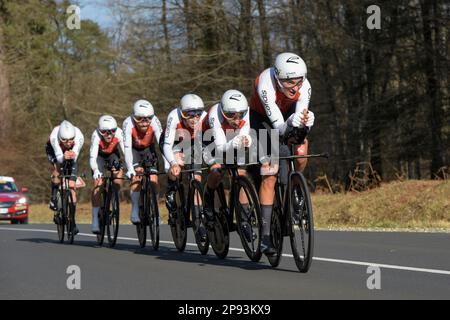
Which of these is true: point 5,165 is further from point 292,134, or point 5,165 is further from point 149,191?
point 292,134

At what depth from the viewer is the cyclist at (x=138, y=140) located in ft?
45.0

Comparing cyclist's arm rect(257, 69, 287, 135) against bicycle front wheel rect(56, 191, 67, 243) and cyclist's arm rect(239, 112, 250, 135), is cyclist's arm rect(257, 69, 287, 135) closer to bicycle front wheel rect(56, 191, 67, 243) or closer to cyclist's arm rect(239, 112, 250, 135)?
cyclist's arm rect(239, 112, 250, 135)

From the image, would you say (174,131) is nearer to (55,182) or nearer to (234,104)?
(234,104)

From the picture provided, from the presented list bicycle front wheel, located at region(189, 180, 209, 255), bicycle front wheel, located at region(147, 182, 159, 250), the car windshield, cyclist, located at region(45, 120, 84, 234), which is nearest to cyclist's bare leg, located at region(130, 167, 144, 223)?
bicycle front wheel, located at region(147, 182, 159, 250)

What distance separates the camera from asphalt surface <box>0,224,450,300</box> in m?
8.28

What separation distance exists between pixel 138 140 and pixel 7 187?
1844 centimetres

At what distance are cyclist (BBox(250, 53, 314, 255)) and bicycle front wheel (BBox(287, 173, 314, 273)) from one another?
325mm

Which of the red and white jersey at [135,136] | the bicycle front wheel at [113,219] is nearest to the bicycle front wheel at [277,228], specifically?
the red and white jersey at [135,136]

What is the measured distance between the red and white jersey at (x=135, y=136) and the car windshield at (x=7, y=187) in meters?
17.8

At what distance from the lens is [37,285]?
30.4 feet

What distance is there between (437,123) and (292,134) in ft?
70.0

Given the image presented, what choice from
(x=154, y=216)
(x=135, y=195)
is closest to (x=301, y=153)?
(x=154, y=216)
